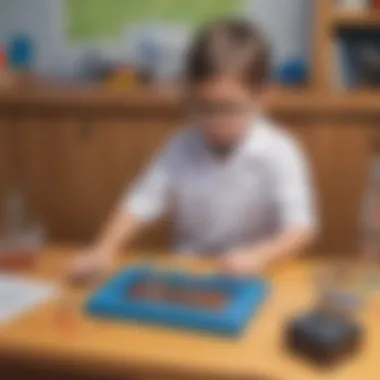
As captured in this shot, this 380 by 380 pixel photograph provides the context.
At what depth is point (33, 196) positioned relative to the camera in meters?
2.02

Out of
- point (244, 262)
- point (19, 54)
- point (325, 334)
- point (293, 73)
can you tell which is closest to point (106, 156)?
point (19, 54)

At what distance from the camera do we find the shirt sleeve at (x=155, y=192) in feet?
4.71

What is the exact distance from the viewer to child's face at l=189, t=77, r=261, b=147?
4.27 feet

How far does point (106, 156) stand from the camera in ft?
6.37

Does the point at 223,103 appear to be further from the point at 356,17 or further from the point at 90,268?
the point at 356,17

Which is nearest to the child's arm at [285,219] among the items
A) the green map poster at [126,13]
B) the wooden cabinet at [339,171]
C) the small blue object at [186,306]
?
the small blue object at [186,306]

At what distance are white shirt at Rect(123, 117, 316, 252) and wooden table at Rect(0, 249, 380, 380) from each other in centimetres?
35

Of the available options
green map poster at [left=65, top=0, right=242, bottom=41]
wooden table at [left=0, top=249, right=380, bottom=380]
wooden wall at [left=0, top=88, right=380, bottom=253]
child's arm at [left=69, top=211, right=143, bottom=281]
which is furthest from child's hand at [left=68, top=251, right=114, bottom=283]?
green map poster at [left=65, top=0, right=242, bottom=41]

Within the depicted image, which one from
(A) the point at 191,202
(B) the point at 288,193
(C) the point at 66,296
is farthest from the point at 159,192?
(C) the point at 66,296

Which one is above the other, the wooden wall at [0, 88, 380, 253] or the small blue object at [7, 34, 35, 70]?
the small blue object at [7, 34, 35, 70]

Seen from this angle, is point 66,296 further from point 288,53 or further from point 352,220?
point 288,53

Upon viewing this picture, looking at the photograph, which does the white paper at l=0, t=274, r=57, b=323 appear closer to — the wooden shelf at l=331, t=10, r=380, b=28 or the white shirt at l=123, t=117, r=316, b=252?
the white shirt at l=123, t=117, r=316, b=252

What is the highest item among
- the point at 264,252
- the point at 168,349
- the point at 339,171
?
the point at 339,171

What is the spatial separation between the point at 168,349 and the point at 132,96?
0.99 m
